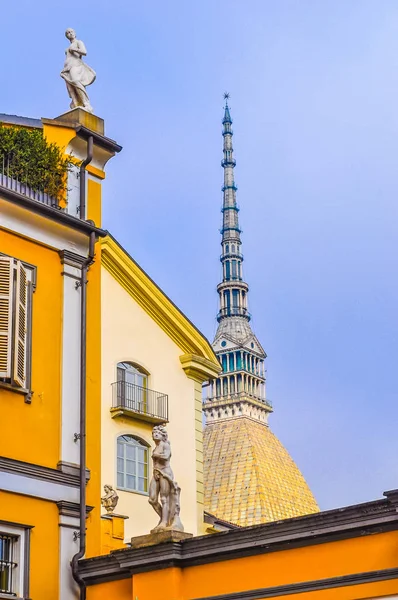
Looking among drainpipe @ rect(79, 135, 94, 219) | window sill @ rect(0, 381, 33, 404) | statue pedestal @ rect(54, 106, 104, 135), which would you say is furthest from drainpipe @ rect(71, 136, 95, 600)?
window sill @ rect(0, 381, 33, 404)

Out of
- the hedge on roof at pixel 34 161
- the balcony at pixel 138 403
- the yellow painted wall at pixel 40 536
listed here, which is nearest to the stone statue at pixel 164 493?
the yellow painted wall at pixel 40 536

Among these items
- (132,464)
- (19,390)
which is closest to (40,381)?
(19,390)

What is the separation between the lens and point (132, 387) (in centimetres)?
2742

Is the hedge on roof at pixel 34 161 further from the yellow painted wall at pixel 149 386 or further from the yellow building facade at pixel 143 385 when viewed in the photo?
the yellow painted wall at pixel 149 386

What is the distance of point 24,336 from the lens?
63.4 ft

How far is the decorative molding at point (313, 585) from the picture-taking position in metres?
15.1

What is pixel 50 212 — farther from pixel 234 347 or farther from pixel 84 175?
pixel 234 347

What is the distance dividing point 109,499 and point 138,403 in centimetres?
286

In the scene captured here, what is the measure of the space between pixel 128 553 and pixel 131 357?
974cm

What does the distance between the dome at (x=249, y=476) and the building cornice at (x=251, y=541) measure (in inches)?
4086

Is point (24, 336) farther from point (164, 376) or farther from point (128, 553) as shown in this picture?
point (164, 376)

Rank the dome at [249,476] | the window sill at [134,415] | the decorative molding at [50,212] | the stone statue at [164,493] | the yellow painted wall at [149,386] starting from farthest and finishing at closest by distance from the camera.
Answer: the dome at [249,476], the window sill at [134,415], the yellow painted wall at [149,386], the decorative molding at [50,212], the stone statue at [164,493]

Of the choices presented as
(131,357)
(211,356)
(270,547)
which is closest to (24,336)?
(270,547)

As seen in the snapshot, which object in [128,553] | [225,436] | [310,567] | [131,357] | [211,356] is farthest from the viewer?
[225,436]
